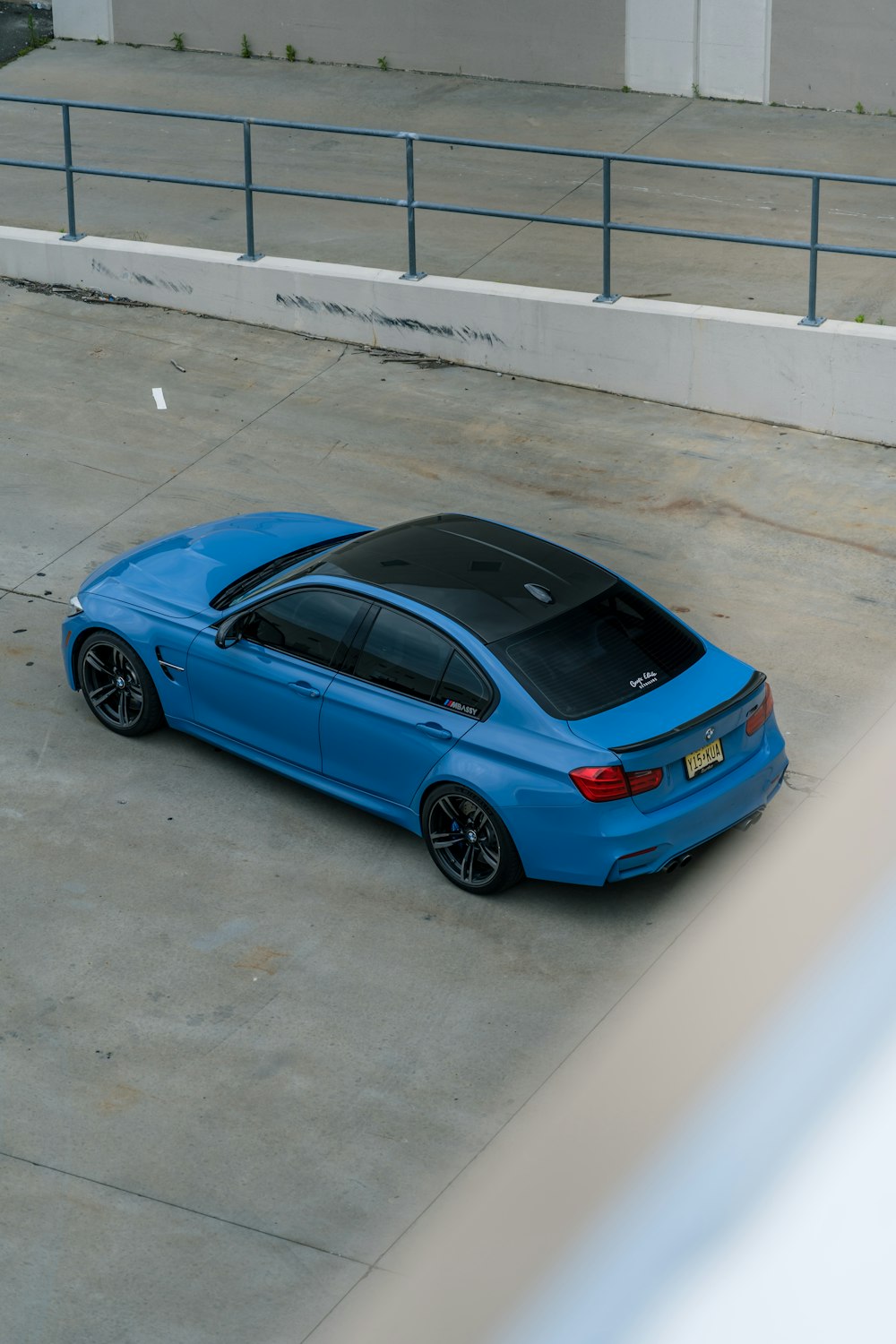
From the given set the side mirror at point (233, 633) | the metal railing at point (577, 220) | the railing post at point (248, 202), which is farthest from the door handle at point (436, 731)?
the railing post at point (248, 202)

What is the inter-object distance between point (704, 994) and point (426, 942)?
6683 mm

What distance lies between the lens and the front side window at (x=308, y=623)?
25.8ft

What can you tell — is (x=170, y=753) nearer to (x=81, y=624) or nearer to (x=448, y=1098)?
(x=81, y=624)

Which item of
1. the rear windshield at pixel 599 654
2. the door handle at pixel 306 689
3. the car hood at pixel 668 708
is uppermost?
the rear windshield at pixel 599 654

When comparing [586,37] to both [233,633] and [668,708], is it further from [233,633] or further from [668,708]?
[668,708]

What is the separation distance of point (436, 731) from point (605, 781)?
89cm

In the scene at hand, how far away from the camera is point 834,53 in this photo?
16875 millimetres

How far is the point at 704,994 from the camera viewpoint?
0.72m

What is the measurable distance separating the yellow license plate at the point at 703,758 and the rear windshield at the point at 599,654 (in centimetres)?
36

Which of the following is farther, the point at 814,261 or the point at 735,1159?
the point at 814,261

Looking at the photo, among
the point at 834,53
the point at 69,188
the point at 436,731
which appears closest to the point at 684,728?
the point at 436,731

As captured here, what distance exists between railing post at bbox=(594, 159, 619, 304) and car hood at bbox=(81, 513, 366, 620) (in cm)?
394

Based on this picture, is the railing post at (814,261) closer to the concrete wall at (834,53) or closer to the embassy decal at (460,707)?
the embassy decal at (460,707)

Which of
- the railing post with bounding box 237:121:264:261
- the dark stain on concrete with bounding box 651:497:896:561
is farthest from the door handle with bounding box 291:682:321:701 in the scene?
the railing post with bounding box 237:121:264:261
